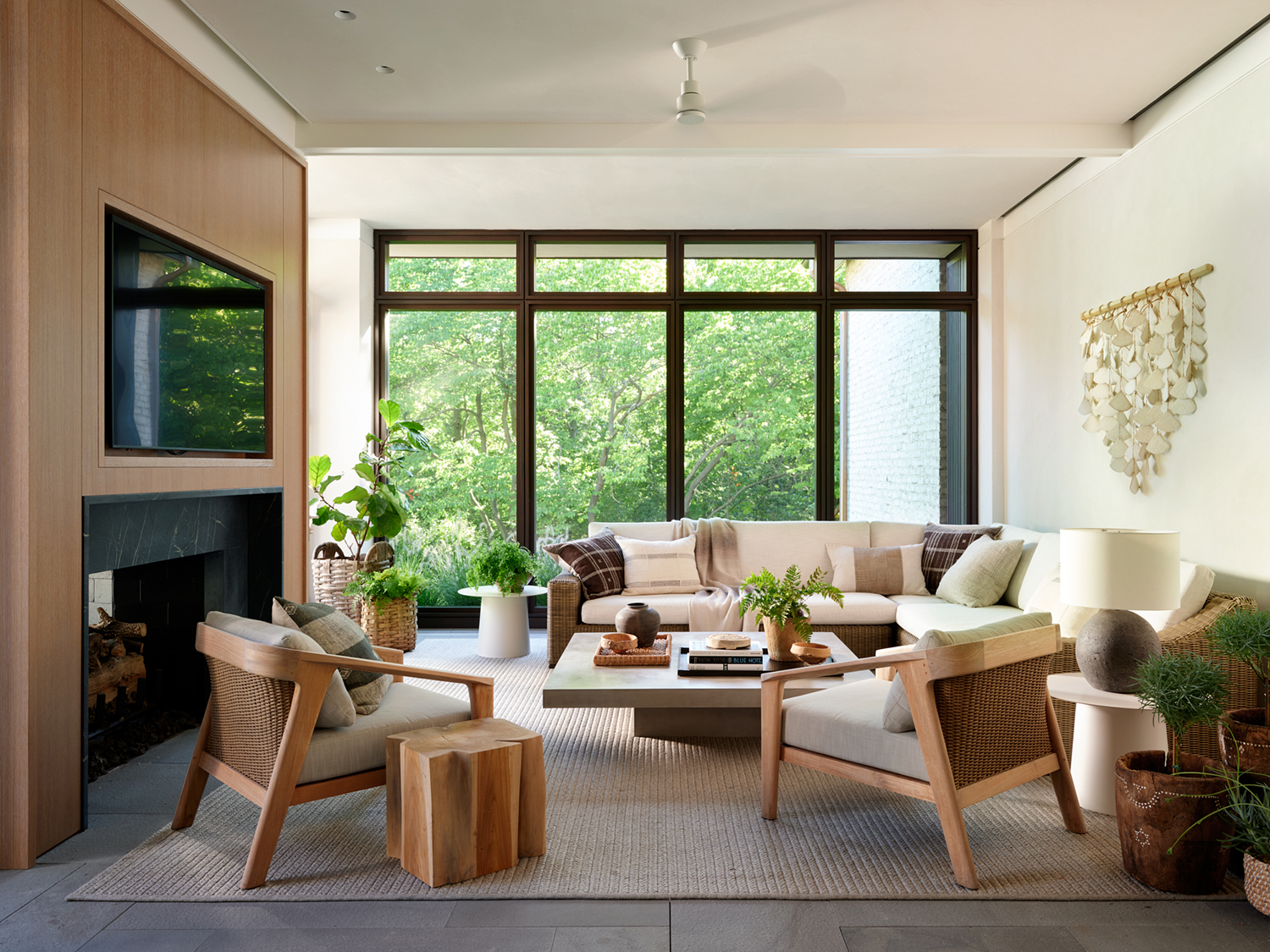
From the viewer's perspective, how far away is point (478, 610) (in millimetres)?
6336

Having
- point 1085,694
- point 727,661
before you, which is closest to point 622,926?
point 727,661

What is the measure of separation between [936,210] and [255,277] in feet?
13.9

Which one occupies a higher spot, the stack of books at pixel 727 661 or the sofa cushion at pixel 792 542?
the sofa cushion at pixel 792 542

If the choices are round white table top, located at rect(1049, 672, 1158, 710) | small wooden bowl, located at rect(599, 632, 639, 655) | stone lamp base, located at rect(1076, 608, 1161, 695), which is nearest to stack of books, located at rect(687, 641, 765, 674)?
small wooden bowl, located at rect(599, 632, 639, 655)

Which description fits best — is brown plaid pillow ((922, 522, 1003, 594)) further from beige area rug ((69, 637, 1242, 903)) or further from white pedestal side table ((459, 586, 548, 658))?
white pedestal side table ((459, 586, 548, 658))

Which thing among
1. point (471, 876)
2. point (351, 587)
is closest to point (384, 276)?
point (351, 587)

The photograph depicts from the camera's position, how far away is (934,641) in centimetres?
239

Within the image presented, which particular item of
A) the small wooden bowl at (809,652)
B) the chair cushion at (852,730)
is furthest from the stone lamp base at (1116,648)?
the small wooden bowl at (809,652)

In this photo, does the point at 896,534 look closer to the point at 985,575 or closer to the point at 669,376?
the point at 985,575

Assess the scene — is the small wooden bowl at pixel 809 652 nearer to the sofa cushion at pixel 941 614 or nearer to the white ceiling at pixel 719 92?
the sofa cushion at pixel 941 614

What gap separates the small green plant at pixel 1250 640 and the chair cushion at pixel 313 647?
2.54 metres

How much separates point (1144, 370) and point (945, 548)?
62.5 inches

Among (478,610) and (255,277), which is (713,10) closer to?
(255,277)

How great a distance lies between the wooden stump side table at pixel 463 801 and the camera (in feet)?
7.67
